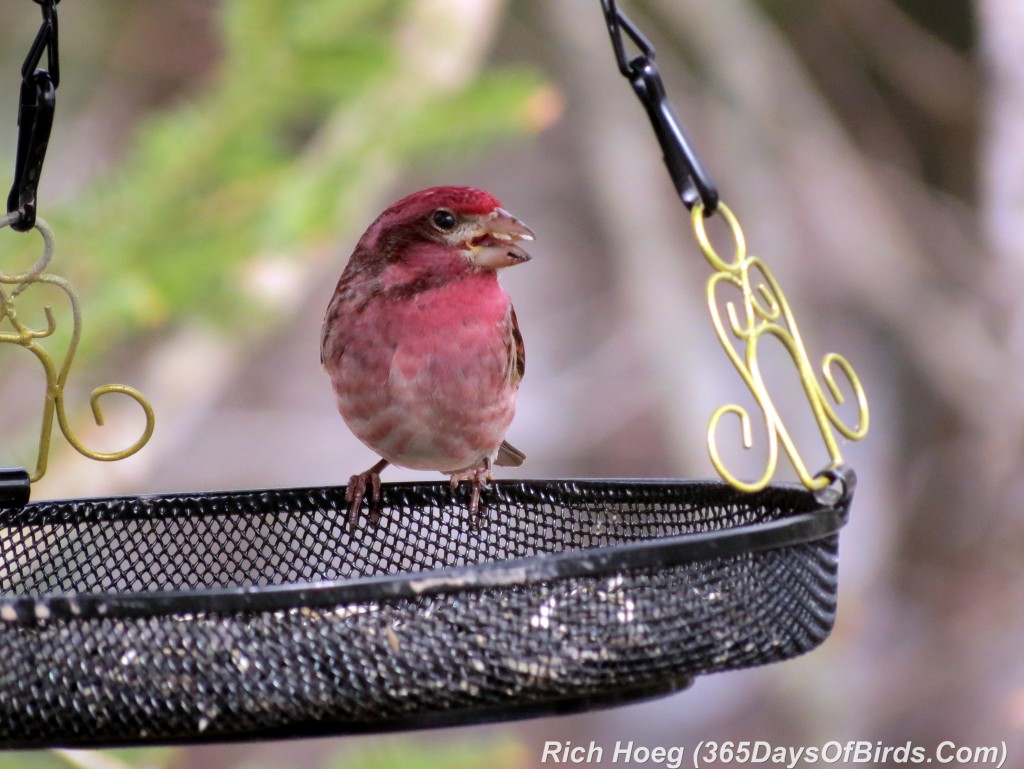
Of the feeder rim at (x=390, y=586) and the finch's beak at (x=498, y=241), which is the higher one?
the finch's beak at (x=498, y=241)

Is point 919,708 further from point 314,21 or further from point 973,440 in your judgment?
point 314,21

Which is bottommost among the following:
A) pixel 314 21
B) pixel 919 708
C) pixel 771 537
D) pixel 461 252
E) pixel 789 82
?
pixel 919 708

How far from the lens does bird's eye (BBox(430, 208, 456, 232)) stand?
2711 mm

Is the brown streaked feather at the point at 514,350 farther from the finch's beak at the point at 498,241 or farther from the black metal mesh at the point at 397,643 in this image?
the black metal mesh at the point at 397,643

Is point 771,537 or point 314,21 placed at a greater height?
point 314,21

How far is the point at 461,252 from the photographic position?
8.96 ft

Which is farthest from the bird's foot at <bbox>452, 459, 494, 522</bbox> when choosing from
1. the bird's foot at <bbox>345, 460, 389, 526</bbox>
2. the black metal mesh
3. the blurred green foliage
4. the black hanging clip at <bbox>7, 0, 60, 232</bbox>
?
the black hanging clip at <bbox>7, 0, 60, 232</bbox>

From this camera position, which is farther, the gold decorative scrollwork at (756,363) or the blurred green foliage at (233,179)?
the blurred green foliage at (233,179)

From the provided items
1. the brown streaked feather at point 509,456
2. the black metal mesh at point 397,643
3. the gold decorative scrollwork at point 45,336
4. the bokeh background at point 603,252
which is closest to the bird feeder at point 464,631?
the black metal mesh at point 397,643

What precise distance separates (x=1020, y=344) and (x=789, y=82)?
74.2 inches

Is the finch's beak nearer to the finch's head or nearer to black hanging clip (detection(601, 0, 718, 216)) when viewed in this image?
the finch's head

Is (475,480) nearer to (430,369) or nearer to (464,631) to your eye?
(430,369)

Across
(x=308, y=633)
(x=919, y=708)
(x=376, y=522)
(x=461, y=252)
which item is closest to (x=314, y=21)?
(x=461, y=252)

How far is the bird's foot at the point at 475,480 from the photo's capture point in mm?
2740
